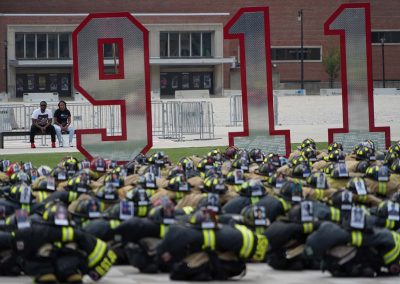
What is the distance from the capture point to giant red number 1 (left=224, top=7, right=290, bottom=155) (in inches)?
1121

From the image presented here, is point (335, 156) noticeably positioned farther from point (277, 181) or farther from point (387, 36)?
point (387, 36)

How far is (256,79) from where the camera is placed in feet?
94.3

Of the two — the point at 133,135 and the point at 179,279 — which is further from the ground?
the point at 133,135

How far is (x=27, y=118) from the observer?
152 ft

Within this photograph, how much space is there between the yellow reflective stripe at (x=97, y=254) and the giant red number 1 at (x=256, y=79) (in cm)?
1443

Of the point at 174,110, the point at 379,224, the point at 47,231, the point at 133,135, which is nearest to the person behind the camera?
the point at 47,231

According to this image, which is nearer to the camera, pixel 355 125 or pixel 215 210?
pixel 215 210

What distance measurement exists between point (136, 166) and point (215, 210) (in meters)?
7.69

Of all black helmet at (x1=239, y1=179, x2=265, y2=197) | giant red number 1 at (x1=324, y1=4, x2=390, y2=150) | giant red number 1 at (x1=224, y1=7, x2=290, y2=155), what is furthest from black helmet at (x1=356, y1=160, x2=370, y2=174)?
giant red number 1 at (x1=324, y1=4, x2=390, y2=150)

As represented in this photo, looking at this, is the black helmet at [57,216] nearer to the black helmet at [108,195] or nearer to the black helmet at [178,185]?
the black helmet at [108,195]

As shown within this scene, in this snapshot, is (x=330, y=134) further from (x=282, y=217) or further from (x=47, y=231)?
(x=47, y=231)

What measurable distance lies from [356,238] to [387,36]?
294 feet

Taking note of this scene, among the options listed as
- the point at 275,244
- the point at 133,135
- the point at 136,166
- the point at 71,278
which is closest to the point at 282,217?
the point at 275,244

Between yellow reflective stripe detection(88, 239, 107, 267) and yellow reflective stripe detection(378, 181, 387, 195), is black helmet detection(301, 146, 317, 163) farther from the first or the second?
yellow reflective stripe detection(88, 239, 107, 267)
